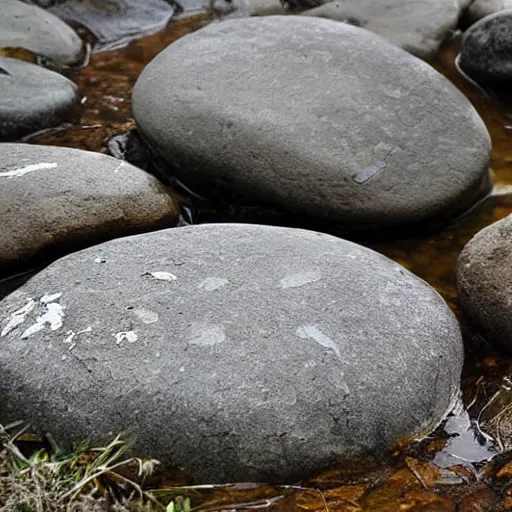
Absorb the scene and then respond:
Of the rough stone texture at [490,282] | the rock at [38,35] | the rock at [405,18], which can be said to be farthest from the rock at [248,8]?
the rough stone texture at [490,282]

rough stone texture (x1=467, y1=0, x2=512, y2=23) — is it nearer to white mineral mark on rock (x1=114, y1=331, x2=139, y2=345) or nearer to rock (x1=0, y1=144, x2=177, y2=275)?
rock (x1=0, y1=144, x2=177, y2=275)

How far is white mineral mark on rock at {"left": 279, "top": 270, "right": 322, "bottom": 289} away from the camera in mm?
2504

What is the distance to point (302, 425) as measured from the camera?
7.11 ft

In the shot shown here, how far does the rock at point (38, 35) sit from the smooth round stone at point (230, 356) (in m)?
2.42

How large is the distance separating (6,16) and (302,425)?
3.56 m

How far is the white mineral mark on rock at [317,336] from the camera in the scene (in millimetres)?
2299

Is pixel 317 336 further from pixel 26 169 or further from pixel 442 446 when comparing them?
pixel 26 169

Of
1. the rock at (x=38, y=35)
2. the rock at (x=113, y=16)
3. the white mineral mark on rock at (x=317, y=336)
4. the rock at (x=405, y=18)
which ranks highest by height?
the white mineral mark on rock at (x=317, y=336)

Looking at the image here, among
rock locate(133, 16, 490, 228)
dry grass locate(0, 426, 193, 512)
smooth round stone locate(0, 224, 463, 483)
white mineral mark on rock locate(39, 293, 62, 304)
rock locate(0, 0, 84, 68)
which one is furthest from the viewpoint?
rock locate(0, 0, 84, 68)

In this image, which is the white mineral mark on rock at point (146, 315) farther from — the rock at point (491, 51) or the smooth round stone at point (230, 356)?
the rock at point (491, 51)

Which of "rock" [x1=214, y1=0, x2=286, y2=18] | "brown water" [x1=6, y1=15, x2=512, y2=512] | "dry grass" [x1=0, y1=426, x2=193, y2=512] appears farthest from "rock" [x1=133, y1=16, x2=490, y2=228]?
"rock" [x1=214, y1=0, x2=286, y2=18]

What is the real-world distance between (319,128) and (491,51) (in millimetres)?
1746

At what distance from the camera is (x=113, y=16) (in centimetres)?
550

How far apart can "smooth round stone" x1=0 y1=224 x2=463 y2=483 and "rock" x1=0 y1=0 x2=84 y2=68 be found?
7.95 ft
